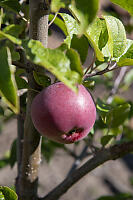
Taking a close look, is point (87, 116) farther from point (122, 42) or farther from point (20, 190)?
point (20, 190)

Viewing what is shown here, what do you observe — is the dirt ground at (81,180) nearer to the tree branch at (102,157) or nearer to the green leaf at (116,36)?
the tree branch at (102,157)

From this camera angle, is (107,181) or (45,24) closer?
(45,24)

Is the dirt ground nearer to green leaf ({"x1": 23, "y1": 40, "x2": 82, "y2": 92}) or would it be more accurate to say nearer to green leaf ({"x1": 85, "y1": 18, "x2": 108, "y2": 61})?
green leaf ({"x1": 85, "y1": 18, "x2": 108, "y2": 61})

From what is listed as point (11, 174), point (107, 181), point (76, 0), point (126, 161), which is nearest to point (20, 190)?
point (76, 0)

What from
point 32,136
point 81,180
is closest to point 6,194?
point 32,136

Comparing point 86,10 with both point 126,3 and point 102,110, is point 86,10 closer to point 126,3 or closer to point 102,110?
point 126,3

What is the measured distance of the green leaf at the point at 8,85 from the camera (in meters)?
0.50

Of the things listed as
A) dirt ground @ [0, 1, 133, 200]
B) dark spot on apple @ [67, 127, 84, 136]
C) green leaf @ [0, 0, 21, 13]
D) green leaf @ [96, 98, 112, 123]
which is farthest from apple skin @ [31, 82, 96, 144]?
dirt ground @ [0, 1, 133, 200]

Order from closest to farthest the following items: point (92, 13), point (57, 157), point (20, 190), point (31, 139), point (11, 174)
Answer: point (92, 13) < point (31, 139) < point (20, 190) < point (11, 174) < point (57, 157)

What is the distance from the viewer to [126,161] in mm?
3365

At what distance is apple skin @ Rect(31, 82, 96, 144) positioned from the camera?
60 centimetres

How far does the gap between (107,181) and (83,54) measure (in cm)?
250

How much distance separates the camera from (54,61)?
0.49 metres

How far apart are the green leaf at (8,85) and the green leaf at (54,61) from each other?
47 mm
